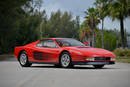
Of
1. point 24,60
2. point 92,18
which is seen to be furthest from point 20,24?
point 24,60

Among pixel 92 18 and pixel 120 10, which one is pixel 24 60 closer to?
pixel 120 10

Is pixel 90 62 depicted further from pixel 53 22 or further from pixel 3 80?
pixel 53 22

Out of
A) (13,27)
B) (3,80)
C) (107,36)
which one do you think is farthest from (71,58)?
(107,36)

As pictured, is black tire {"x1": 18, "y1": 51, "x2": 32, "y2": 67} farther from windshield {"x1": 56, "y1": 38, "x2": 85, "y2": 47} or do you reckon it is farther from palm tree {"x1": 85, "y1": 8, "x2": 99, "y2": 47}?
palm tree {"x1": 85, "y1": 8, "x2": 99, "y2": 47}

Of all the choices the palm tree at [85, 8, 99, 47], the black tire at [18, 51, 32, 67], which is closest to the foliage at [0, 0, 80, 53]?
the palm tree at [85, 8, 99, 47]

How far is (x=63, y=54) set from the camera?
22.7m

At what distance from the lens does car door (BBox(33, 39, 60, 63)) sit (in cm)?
2316

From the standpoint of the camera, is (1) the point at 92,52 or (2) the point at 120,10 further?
(2) the point at 120,10

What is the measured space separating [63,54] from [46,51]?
44.5 inches

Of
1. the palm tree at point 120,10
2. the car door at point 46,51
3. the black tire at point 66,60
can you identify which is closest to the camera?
the black tire at point 66,60

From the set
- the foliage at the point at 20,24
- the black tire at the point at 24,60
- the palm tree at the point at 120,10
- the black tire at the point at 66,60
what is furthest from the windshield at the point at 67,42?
the palm tree at the point at 120,10

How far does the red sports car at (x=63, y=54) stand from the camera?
22125mm

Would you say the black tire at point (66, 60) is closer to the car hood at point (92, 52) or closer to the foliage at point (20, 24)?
the car hood at point (92, 52)

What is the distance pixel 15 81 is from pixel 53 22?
15886 centimetres
